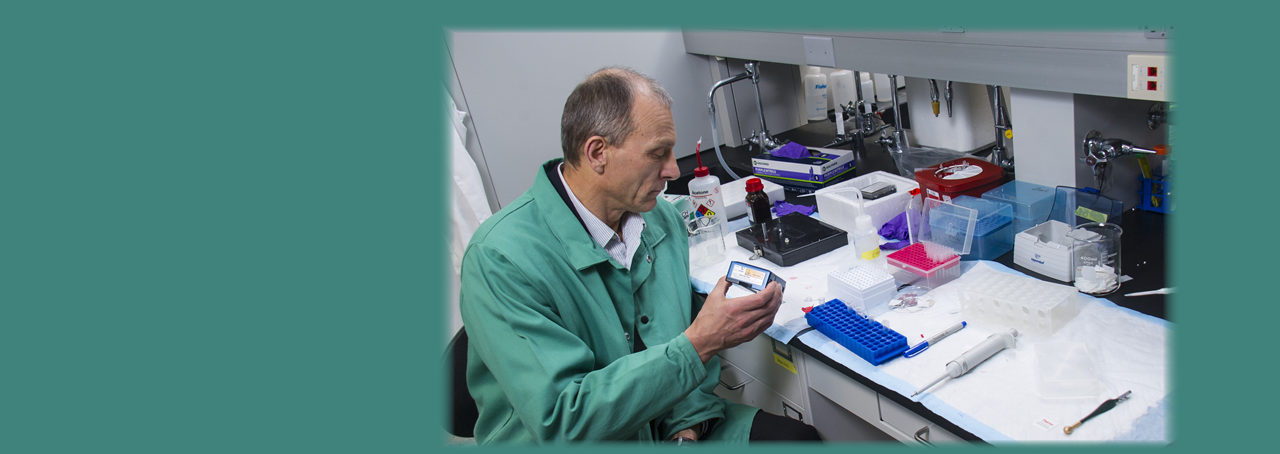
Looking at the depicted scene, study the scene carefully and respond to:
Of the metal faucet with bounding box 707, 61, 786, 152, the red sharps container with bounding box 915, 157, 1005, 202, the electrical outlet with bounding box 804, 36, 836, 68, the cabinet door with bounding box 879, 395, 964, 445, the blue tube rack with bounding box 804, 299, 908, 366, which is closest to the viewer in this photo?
the cabinet door with bounding box 879, 395, 964, 445

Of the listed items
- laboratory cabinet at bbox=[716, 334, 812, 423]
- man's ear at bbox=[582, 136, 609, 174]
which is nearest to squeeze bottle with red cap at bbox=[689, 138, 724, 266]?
laboratory cabinet at bbox=[716, 334, 812, 423]

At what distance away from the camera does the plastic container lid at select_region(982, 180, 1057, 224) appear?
1.67 metres

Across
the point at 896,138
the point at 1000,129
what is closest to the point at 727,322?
the point at 1000,129

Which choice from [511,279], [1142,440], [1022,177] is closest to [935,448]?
[1142,440]

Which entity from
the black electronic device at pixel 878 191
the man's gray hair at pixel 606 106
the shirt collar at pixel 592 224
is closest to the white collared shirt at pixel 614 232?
the shirt collar at pixel 592 224

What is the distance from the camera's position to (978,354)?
124 centimetres

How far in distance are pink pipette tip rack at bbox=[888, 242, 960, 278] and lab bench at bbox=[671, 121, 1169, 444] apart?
0.50 feet

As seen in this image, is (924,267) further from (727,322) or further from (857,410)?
(727,322)

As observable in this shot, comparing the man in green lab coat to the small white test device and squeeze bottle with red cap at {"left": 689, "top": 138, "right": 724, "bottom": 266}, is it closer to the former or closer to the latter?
the small white test device

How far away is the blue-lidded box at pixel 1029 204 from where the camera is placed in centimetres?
167

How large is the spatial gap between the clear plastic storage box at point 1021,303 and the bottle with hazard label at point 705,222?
0.66 meters

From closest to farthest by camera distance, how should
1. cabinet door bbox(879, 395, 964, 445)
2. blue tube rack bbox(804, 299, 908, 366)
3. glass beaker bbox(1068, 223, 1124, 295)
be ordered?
cabinet door bbox(879, 395, 964, 445) < blue tube rack bbox(804, 299, 908, 366) < glass beaker bbox(1068, 223, 1124, 295)

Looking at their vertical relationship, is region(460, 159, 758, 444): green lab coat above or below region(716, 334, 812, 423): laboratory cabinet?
above

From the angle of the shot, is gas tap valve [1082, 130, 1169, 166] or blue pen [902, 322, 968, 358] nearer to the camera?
blue pen [902, 322, 968, 358]
